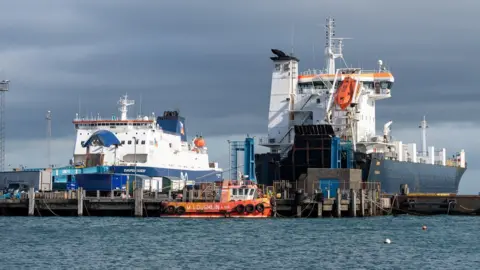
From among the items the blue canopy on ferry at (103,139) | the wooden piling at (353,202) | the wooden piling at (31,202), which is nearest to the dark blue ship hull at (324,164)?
the wooden piling at (353,202)

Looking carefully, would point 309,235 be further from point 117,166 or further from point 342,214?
point 117,166

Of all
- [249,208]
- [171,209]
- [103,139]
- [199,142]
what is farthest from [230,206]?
[199,142]

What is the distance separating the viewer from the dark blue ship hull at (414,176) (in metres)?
83.7

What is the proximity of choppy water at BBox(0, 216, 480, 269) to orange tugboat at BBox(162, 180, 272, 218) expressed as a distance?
63 cm

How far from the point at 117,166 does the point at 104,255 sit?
40204 mm

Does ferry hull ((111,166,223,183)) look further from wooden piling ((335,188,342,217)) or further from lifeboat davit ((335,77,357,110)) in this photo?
wooden piling ((335,188,342,217))

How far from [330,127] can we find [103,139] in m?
21.5

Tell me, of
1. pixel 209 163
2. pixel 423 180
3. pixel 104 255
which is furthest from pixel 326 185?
pixel 209 163

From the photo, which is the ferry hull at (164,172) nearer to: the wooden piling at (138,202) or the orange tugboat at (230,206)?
the wooden piling at (138,202)

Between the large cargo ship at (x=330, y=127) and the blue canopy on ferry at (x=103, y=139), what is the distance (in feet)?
43.7

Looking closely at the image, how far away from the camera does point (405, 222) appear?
6844 centimetres

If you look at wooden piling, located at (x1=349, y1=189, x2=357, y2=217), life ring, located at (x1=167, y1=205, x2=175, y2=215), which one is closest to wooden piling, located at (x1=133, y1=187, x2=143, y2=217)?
life ring, located at (x1=167, y1=205, x2=175, y2=215)

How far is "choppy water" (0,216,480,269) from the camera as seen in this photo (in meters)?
44.0

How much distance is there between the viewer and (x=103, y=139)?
291ft
